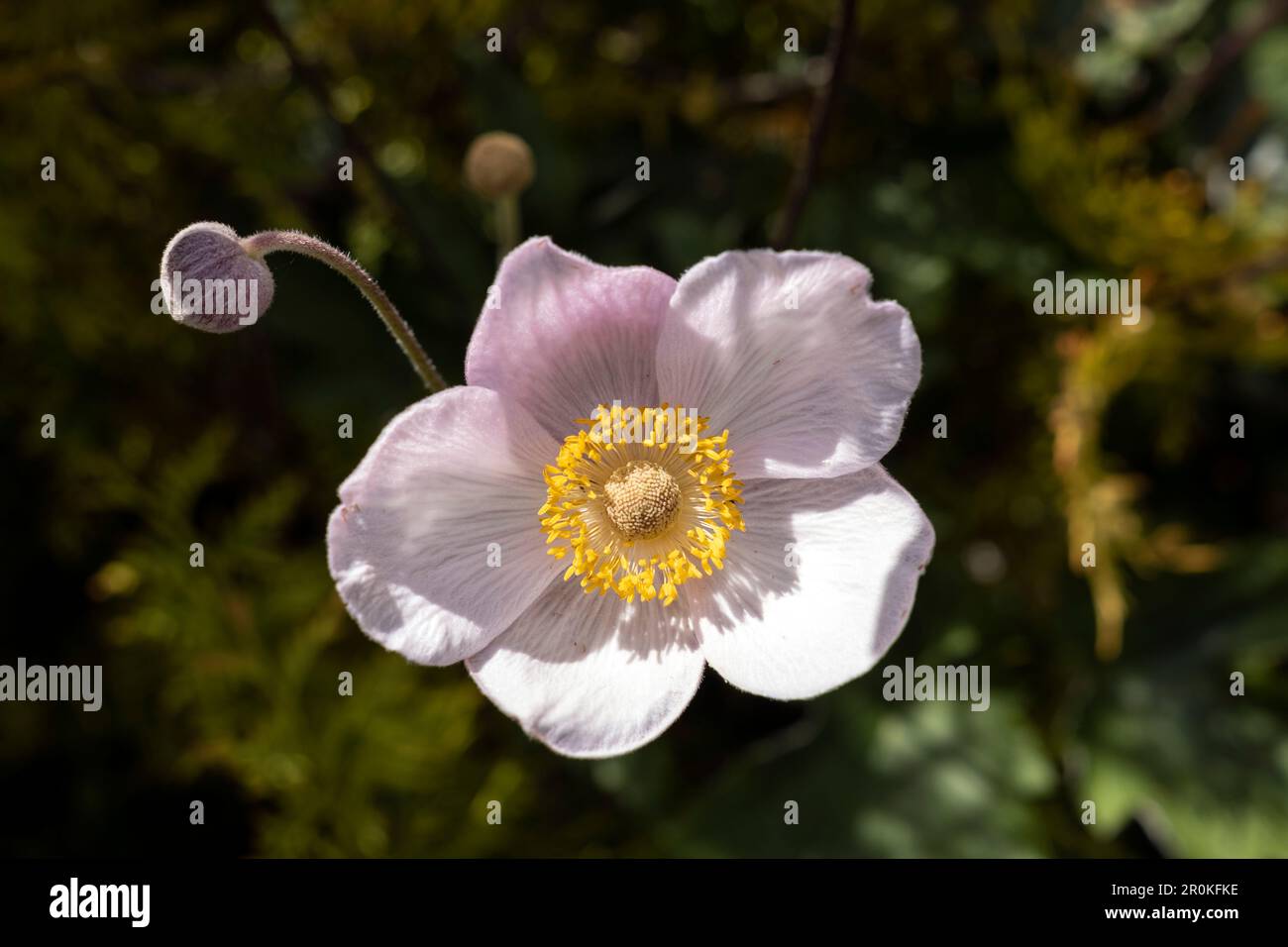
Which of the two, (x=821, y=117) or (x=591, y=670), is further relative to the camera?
(x=821, y=117)

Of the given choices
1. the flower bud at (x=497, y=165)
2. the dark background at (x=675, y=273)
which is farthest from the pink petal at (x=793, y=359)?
the dark background at (x=675, y=273)

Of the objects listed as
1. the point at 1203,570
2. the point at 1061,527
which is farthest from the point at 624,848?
the point at 1203,570

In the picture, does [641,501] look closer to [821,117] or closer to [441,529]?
[441,529]

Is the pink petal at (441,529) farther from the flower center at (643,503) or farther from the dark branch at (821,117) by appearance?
the dark branch at (821,117)

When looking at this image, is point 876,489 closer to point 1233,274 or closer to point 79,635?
point 1233,274

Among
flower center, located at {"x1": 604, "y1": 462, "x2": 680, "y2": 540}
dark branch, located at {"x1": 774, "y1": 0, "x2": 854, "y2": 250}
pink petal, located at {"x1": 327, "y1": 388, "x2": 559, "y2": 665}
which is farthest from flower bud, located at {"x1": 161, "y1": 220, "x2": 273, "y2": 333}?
dark branch, located at {"x1": 774, "y1": 0, "x2": 854, "y2": 250}

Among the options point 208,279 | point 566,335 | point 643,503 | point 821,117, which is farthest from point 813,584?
point 208,279
